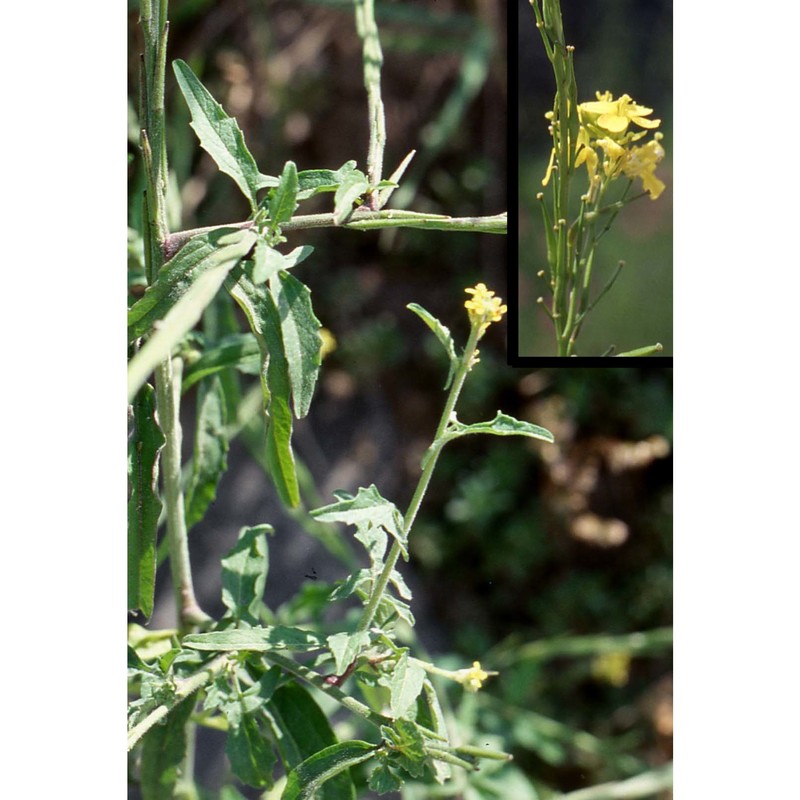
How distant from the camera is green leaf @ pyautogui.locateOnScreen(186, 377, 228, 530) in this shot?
491 mm

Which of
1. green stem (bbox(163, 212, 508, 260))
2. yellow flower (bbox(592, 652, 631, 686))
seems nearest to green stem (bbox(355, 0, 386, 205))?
green stem (bbox(163, 212, 508, 260))

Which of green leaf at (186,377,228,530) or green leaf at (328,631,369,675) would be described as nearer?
green leaf at (328,631,369,675)

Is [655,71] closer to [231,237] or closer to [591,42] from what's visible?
[591,42]

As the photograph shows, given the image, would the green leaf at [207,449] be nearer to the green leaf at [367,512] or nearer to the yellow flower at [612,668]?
the green leaf at [367,512]

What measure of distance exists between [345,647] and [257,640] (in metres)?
0.05

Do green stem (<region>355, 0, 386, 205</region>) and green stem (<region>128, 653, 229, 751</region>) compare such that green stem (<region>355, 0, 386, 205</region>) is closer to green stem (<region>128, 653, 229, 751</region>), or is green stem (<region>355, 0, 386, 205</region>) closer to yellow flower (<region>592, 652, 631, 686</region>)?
green stem (<region>128, 653, 229, 751</region>)

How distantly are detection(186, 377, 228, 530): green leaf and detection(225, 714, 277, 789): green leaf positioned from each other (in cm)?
12

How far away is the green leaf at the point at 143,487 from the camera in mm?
401

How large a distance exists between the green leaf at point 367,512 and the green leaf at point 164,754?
138mm

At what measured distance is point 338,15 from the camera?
0.76 m

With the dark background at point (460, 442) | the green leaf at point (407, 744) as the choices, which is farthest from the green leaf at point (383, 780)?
the dark background at point (460, 442)

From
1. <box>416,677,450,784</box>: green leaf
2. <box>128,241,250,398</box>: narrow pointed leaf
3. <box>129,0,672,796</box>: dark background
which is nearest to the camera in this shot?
<box>128,241,250,398</box>: narrow pointed leaf

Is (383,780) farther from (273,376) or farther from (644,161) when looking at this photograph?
(644,161)
